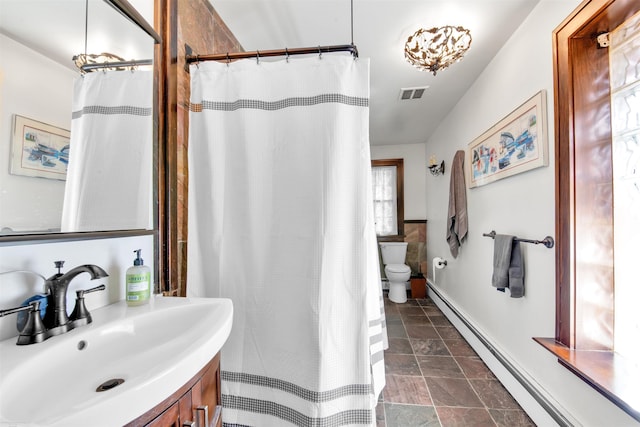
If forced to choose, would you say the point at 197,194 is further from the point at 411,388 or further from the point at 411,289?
the point at 411,289

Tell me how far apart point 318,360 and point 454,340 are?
1.82 m

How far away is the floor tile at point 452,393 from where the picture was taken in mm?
1524

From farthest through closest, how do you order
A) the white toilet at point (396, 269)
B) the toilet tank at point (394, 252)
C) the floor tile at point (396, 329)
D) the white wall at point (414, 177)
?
the white wall at point (414, 177)
the toilet tank at point (394, 252)
the white toilet at point (396, 269)
the floor tile at point (396, 329)

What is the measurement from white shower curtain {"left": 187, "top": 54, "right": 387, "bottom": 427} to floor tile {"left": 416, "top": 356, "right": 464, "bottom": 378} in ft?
3.12

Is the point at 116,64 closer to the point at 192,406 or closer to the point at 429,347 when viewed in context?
the point at 192,406

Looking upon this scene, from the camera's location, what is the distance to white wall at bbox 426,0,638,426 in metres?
1.22

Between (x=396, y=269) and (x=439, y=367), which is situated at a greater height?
(x=396, y=269)

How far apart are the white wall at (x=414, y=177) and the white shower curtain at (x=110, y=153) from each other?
3.35 m

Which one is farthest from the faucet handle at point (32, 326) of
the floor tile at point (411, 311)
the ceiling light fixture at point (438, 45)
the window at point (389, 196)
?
the window at point (389, 196)

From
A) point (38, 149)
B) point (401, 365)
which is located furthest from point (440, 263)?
point (38, 149)

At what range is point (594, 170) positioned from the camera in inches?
45.3

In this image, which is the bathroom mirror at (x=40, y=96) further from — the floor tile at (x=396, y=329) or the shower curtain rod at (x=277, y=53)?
the floor tile at (x=396, y=329)

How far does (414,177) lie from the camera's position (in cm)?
390

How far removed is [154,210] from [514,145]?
2102 millimetres
